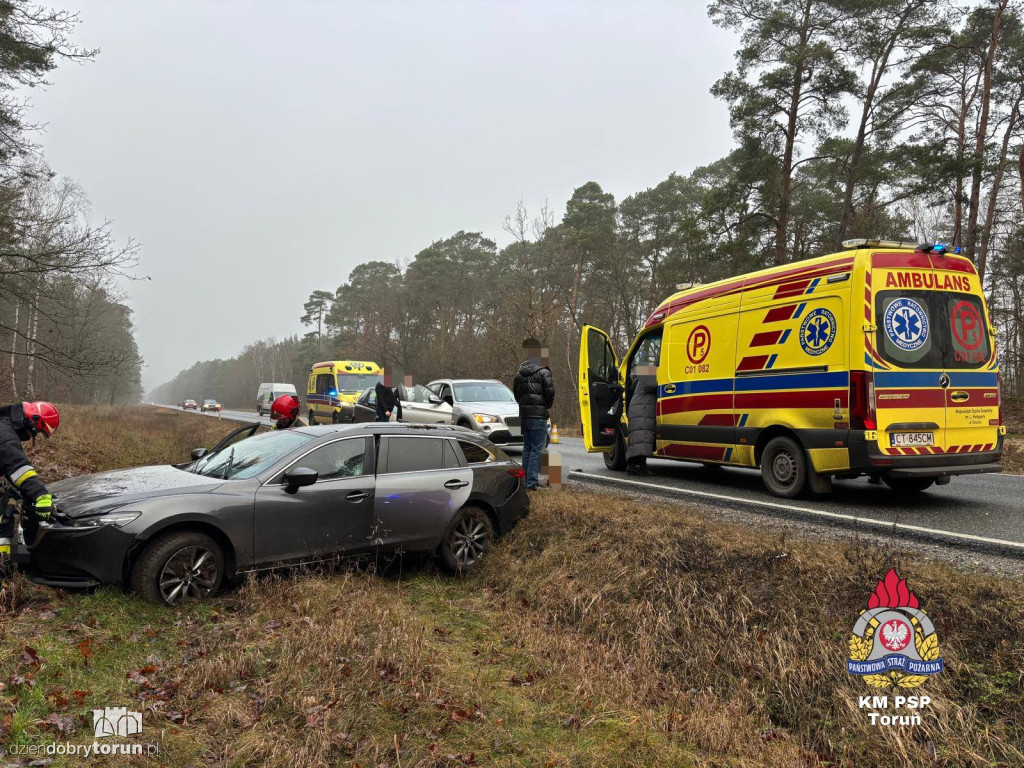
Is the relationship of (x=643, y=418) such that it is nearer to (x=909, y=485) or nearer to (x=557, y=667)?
(x=909, y=485)

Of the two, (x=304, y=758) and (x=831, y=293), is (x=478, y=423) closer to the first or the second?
(x=831, y=293)

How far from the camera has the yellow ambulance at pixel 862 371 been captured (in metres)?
6.60

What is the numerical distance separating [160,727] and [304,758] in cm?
82

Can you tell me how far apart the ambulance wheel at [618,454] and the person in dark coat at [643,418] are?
1.83 feet

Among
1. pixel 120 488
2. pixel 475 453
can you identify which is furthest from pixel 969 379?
pixel 120 488

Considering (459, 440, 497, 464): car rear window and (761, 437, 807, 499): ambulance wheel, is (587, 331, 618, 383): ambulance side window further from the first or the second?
(459, 440, 497, 464): car rear window

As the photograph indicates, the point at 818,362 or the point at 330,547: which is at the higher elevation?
the point at 818,362

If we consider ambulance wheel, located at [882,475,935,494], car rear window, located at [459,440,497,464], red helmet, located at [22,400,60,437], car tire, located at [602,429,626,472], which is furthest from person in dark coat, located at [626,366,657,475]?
red helmet, located at [22,400,60,437]

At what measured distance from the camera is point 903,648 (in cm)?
393

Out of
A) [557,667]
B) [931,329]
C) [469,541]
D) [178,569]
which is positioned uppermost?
[931,329]

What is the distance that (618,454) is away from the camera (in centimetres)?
1055

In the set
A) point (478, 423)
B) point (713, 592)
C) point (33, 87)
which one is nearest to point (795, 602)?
point (713, 592)

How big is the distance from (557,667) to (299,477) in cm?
246

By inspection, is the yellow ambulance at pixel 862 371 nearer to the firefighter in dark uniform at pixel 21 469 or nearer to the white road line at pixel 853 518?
the white road line at pixel 853 518
